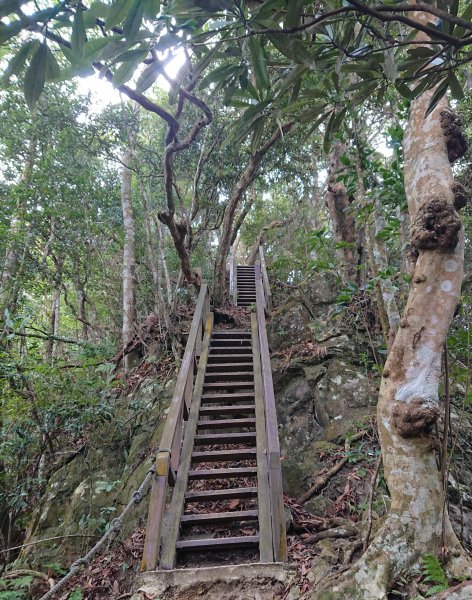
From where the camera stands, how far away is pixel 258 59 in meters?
1.34

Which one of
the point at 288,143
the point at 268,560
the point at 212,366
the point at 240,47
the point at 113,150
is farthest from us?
the point at 288,143

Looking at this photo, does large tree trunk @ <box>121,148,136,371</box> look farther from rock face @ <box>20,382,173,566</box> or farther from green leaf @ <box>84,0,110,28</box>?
green leaf @ <box>84,0,110,28</box>

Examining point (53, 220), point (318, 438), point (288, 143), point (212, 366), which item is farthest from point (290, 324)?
point (53, 220)

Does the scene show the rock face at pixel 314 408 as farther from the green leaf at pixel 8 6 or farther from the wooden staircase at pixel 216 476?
the green leaf at pixel 8 6

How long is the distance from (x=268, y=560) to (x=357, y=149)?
3.67m

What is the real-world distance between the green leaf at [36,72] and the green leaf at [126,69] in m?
0.22

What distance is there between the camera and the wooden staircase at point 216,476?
8.93 ft

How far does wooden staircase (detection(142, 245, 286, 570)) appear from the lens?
272cm

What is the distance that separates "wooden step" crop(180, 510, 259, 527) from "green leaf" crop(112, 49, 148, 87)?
3.18 meters

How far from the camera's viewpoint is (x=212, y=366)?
525cm

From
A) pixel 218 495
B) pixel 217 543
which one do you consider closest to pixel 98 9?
pixel 217 543

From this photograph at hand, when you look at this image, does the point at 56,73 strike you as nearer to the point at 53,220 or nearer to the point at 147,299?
the point at 53,220

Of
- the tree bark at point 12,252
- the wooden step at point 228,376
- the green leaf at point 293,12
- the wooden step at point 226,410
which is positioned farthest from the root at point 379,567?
the tree bark at point 12,252

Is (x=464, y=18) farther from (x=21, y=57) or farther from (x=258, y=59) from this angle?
(x=21, y=57)
